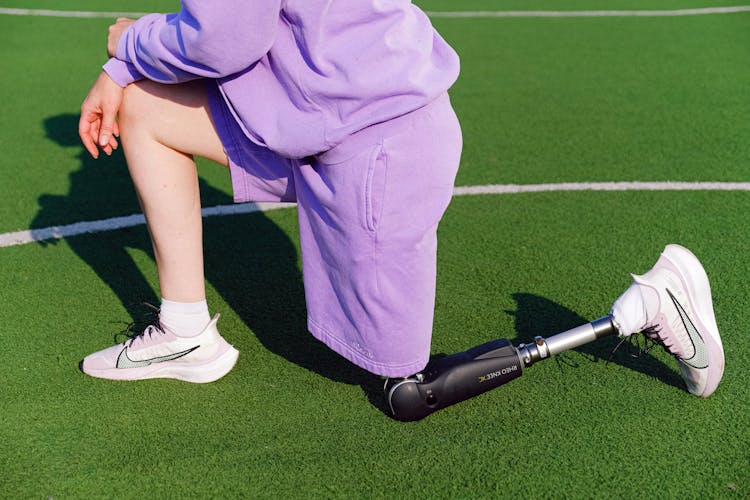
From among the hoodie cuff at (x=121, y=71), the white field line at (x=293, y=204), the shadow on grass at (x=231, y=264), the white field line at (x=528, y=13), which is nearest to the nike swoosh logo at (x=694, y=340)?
the shadow on grass at (x=231, y=264)

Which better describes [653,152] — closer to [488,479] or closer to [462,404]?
[462,404]

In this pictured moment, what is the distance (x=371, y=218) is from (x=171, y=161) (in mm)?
649

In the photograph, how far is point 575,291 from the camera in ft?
10.4

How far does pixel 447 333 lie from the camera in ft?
9.70

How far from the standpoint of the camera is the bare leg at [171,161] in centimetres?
239

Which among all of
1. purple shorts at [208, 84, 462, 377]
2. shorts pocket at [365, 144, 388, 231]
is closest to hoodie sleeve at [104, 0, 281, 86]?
purple shorts at [208, 84, 462, 377]

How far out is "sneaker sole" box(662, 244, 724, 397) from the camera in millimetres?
2531

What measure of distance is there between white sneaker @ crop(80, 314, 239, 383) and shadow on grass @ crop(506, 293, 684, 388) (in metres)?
1.01

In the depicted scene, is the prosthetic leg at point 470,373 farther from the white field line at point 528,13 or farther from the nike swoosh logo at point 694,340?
the white field line at point 528,13

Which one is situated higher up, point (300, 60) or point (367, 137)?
point (300, 60)

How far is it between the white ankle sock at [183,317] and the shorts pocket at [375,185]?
724 millimetres

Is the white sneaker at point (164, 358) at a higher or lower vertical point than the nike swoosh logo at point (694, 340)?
lower

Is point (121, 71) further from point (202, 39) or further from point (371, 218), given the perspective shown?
point (371, 218)

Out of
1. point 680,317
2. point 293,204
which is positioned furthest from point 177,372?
point 680,317
